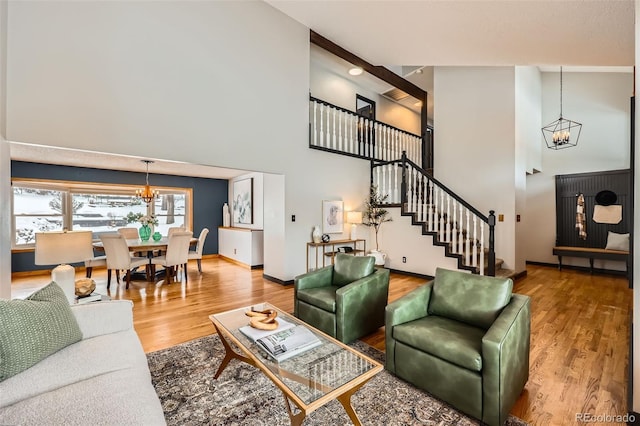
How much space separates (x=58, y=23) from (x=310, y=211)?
4128 mm

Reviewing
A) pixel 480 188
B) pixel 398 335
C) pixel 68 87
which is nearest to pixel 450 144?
pixel 480 188

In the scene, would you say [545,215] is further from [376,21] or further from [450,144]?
[376,21]

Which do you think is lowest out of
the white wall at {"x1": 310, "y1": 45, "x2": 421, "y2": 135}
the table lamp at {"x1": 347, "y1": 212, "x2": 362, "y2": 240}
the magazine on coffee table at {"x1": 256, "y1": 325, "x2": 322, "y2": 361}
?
the magazine on coffee table at {"x1": 256, "y1": 325, "x2": 322, "y2": 361}

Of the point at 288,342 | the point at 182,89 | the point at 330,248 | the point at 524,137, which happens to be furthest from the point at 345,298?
the point at 524,137

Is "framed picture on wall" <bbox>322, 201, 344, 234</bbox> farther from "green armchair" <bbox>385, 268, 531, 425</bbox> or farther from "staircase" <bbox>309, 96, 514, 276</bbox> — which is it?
"green armchair" <bbox>385, 268, 531, 425</bbox>

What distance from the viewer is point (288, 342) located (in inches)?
73.0

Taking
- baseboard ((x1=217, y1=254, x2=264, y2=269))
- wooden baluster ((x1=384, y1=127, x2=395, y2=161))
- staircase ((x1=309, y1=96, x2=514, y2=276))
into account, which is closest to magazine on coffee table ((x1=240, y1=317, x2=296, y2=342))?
staircase ((x1=309, y1=96, x2=514, y2=276))

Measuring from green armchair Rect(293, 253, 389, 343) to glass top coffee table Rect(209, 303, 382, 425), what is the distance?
788 millimetres

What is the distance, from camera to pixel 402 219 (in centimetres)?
587

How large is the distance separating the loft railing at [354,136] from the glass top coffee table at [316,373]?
4.21 metres

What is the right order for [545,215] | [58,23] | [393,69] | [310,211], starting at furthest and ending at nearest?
[393,69] → [545,215] → [310,211] → [58,23]

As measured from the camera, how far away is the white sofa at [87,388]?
3.86 ft

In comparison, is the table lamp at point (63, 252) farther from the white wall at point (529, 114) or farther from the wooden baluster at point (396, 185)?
the white wall at point (529, 114)

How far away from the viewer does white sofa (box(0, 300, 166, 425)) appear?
1.18 m
